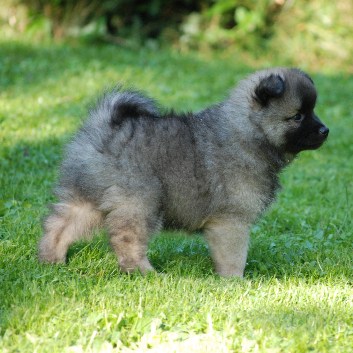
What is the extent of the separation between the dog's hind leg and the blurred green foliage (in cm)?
886

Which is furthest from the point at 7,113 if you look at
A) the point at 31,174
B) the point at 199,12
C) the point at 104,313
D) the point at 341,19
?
the point at 341,19

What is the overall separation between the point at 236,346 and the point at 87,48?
943cm

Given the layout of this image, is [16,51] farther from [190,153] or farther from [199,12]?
[190,153]

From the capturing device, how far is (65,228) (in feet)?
15.1

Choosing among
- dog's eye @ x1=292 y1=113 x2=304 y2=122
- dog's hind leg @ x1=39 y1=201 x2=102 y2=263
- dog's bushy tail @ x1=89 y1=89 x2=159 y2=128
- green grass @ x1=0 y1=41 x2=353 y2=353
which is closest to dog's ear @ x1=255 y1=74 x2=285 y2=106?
dog's eye @ x1=292 y1=113 x2=304 y2=122

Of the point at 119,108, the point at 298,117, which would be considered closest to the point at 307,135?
the point at 298,117

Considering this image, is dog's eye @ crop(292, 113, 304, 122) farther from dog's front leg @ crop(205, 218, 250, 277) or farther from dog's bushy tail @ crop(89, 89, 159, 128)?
dog's bushy tail @ crop(89, 89, 159, 128)

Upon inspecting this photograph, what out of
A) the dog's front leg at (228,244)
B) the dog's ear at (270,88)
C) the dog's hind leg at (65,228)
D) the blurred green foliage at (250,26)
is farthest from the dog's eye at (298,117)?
the blurred green foliage at (250,26)

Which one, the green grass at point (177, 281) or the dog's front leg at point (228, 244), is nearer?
the green grass at point (177, 281)

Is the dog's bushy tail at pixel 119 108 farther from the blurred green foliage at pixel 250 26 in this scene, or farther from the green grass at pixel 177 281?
the blurred green foliage at pixel 250 26

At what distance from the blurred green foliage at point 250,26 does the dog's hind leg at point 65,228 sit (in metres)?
8.86

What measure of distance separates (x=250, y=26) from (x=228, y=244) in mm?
9115

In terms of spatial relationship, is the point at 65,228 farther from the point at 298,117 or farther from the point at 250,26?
the point at 250,26

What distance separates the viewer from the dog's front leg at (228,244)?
4664 mm
